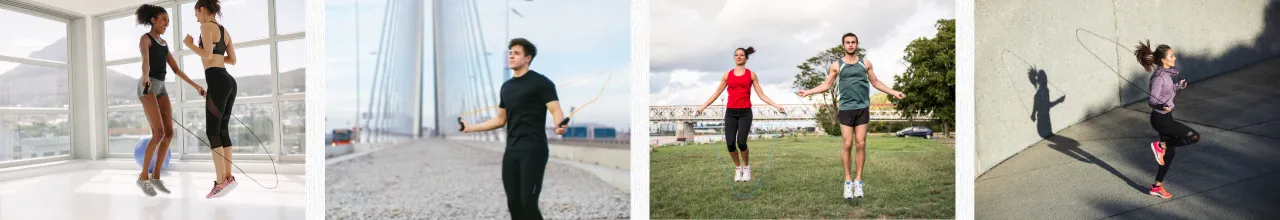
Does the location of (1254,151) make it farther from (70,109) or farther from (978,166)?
(70,109)

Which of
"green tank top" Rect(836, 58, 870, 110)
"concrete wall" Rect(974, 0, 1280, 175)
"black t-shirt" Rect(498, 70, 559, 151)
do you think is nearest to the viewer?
"black t-shirt" Rect(498, 70, 559, 151)

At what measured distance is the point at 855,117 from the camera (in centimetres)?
312

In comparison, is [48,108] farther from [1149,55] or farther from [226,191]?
[1149,55]

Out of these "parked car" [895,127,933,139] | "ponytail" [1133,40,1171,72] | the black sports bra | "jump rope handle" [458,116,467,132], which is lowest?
"parked car" [895,127,933,139]

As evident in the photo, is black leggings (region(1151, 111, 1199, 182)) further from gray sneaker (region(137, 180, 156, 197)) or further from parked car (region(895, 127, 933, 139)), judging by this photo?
gray sneaker (region(137, 180, 156, 197))

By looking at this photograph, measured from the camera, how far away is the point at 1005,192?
128 inches

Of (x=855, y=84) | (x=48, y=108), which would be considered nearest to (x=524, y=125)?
(x=855, y=84)

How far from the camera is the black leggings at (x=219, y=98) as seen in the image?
118 inches

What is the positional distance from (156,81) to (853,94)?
11.0 ft

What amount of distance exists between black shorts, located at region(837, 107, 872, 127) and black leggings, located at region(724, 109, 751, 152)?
47 cm

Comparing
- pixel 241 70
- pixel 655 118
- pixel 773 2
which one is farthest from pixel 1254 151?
pixel 241 70

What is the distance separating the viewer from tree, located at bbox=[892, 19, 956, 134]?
3119mm

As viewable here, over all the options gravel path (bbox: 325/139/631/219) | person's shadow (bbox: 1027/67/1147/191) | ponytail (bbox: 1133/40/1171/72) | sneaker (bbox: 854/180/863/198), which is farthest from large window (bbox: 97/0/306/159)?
ponytail (bbox: 1133/40/1171/72)

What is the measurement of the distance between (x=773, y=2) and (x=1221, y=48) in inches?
96.2
